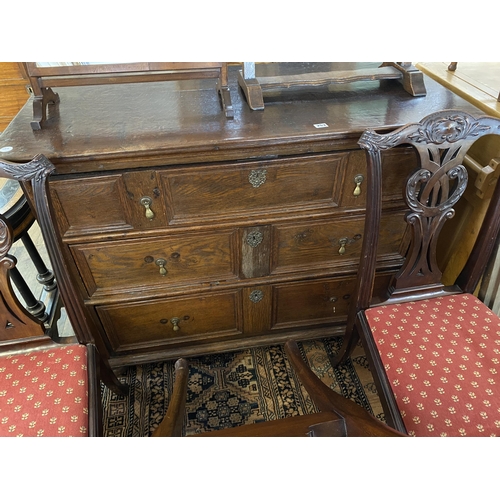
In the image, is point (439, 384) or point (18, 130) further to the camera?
point (18, 130)

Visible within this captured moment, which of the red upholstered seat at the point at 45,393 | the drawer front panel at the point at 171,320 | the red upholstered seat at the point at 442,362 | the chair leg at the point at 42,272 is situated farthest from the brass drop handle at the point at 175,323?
the red upholstered seat at the point at 442,362

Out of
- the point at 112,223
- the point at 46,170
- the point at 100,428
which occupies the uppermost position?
the point at 46,170

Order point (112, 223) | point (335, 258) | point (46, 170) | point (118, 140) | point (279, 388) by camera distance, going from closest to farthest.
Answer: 1. point (46, 170)
2. point (118, 140)
3. point (112, 223)
4. point (335, 258)
5. point (279, 388)

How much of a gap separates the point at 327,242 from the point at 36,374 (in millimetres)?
974

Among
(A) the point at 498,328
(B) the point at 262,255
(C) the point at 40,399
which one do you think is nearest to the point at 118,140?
(B) the point at 262,255

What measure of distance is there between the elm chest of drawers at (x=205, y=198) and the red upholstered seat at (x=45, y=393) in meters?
0.10

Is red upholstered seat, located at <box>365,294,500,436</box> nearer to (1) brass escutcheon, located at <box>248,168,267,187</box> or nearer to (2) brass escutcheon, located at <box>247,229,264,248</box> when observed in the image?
(2) brass escutcheon, located at <box>247,229,264,248</box>

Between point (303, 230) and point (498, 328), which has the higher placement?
point (303, 230)

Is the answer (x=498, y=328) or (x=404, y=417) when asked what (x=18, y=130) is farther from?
(x=498, y=328)

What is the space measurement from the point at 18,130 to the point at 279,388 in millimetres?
1290

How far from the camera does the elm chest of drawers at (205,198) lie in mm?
1056

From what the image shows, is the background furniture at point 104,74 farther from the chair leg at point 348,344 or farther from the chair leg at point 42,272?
the chair leg at point 348,344

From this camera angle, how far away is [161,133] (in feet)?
3.48

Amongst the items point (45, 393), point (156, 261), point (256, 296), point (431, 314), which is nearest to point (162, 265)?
point (156, 261)
